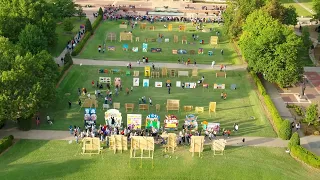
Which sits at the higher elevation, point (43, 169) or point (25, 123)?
point (25, 123)

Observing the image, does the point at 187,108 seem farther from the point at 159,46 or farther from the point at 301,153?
the point at 159,46

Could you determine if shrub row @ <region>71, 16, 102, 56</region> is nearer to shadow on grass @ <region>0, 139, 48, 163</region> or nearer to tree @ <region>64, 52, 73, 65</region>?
tree @ <region>64, 52, 73, 65</region>

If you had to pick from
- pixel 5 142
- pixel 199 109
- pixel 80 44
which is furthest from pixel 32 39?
pixel 199 109

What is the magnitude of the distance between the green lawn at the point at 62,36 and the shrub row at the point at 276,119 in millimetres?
36731

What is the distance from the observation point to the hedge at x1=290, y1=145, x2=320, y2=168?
4583cm

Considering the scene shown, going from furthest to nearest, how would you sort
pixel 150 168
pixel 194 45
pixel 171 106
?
pixel 194 45
pixel 171 106
pixel 150 168

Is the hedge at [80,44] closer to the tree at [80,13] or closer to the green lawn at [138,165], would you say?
the tree at [80,13]

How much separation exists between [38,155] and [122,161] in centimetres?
961

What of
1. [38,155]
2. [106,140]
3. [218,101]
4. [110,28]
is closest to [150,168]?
[106,140]

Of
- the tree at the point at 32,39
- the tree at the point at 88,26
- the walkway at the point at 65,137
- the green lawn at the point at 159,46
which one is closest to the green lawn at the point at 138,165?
the walkway at the point at 65,137

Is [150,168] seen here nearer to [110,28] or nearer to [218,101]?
[218,101]

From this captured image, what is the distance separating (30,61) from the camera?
164 feet

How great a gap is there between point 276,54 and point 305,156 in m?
19.6

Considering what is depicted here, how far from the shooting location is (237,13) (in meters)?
76.6
